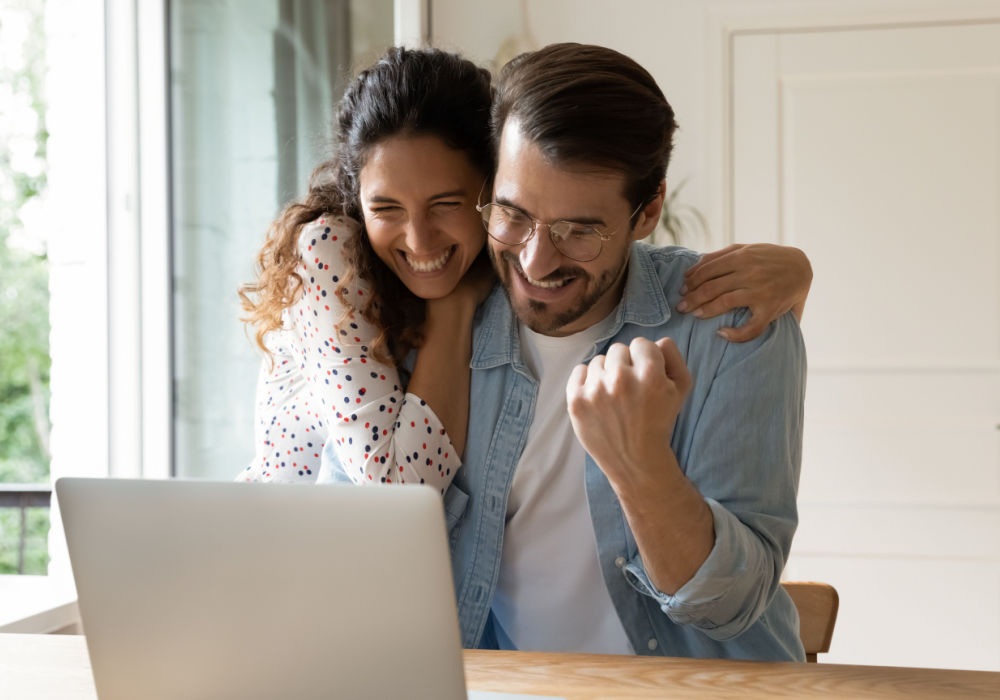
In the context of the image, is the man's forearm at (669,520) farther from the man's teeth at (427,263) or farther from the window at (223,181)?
the window at (223,181)

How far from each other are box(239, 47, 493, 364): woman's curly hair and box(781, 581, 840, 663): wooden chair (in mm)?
616

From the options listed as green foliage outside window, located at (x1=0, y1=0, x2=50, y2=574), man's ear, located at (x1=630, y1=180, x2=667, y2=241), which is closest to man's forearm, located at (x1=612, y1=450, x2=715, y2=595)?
man's ear, located at (x1=630, y1=180, x2=667, y2=241)

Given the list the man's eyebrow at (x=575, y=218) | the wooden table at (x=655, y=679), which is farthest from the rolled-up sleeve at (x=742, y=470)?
the man's eyebrow at (x=575, y=218)

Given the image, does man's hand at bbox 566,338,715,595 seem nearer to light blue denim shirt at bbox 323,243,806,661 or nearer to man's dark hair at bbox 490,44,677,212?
light blue denim shirt at bbox 323,243,806,661

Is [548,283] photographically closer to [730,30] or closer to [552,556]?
[552,556]

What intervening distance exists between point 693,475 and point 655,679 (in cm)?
33

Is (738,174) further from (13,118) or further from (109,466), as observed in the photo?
(13,118)

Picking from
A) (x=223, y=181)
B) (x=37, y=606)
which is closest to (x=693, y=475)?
(x=37, y=606)

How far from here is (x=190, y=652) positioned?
2.28 ft

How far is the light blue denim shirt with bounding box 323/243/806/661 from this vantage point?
1.09 m

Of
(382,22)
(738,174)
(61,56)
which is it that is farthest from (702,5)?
(61,56)

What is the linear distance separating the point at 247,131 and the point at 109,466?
91 cm

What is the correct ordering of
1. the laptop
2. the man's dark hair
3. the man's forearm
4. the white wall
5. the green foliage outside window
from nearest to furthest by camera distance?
the laptop, the man's forearm, the man's dark hair, the white wall, the green foliage outside window

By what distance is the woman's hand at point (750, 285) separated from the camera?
1.21 m
